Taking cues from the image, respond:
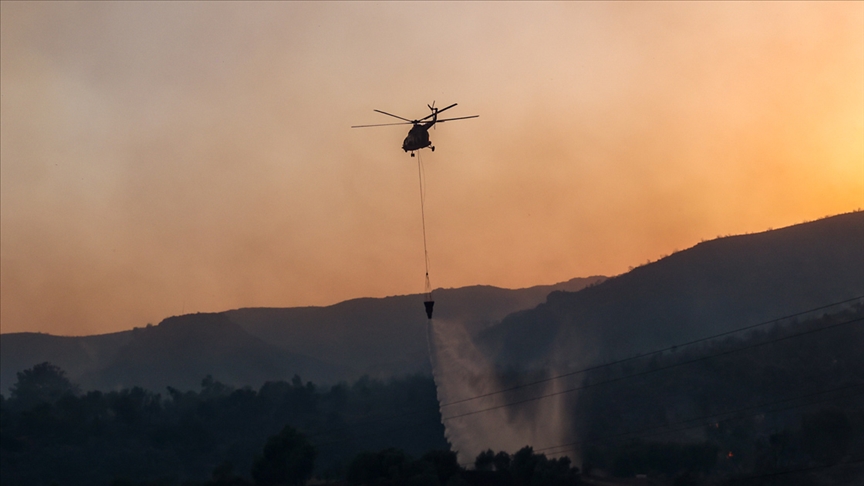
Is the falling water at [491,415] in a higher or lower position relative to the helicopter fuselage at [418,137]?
lower

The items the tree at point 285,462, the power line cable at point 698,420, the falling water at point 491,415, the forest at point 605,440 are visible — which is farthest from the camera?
the falling water at point 491,415

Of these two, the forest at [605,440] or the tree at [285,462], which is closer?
the forest at [605,440]

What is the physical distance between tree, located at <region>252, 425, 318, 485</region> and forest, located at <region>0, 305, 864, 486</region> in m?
0.19

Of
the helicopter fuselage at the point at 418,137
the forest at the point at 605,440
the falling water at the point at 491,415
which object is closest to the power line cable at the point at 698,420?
the forest at the point at 605,440

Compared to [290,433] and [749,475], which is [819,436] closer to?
[749,475]

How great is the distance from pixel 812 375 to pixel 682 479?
60.5 meters

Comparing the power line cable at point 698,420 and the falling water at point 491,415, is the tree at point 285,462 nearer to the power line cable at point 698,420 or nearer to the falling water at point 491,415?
the falling water at point 491,415

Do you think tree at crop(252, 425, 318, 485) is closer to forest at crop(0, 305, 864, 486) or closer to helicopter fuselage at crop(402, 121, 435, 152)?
forest at crop(0, 305, 864, 486)

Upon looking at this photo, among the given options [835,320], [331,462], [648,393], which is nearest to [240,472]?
[331,462]

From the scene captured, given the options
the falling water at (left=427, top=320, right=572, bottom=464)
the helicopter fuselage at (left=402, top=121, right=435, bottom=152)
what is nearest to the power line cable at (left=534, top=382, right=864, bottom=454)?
the falling water at (left=427, top=320, right=572, bottom=464)

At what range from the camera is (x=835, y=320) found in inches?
7579

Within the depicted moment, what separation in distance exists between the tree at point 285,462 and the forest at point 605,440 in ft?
0.63

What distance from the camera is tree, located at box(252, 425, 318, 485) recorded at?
131m

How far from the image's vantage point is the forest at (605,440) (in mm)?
119312
